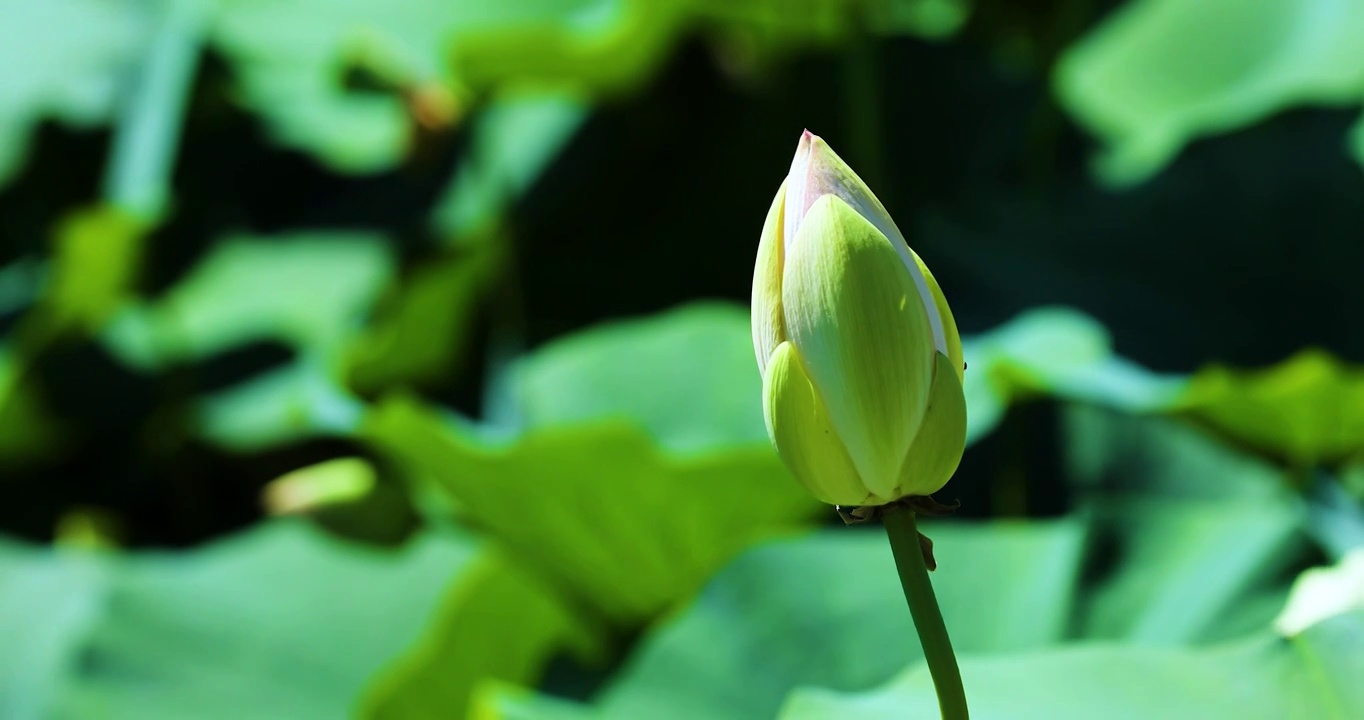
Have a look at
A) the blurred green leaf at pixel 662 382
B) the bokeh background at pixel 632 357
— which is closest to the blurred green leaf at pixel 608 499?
the bokeh background at pixel 632 357

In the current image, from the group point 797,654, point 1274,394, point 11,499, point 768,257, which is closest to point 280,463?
point 11,499

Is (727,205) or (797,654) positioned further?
(727,205)

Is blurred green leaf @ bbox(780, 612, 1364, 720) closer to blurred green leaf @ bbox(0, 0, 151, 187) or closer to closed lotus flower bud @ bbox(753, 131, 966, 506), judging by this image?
closed lotus flower bud @ bbox(753, 131, 966, 506)

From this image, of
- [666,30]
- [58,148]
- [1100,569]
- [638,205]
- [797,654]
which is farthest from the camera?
[58,148]

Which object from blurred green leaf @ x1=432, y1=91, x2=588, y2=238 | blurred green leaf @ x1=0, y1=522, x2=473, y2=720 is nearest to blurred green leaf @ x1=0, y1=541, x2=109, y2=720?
blurred green leaf @ x1=0, y1=522, x2=473, y2=720

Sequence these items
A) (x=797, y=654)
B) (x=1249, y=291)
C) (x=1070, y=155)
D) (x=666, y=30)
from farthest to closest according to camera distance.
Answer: (x=1070, y=155), (x=666, y=30), (x=1249, y=291), (x=797, y=654)

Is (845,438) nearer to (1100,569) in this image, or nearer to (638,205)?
(1100,569)

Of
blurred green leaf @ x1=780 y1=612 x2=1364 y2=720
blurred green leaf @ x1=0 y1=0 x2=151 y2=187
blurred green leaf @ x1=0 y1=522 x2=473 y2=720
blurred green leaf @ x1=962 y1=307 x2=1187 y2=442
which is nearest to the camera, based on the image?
blurred green leaf @ x1=780 y1=612 x2=1364 y2=720
